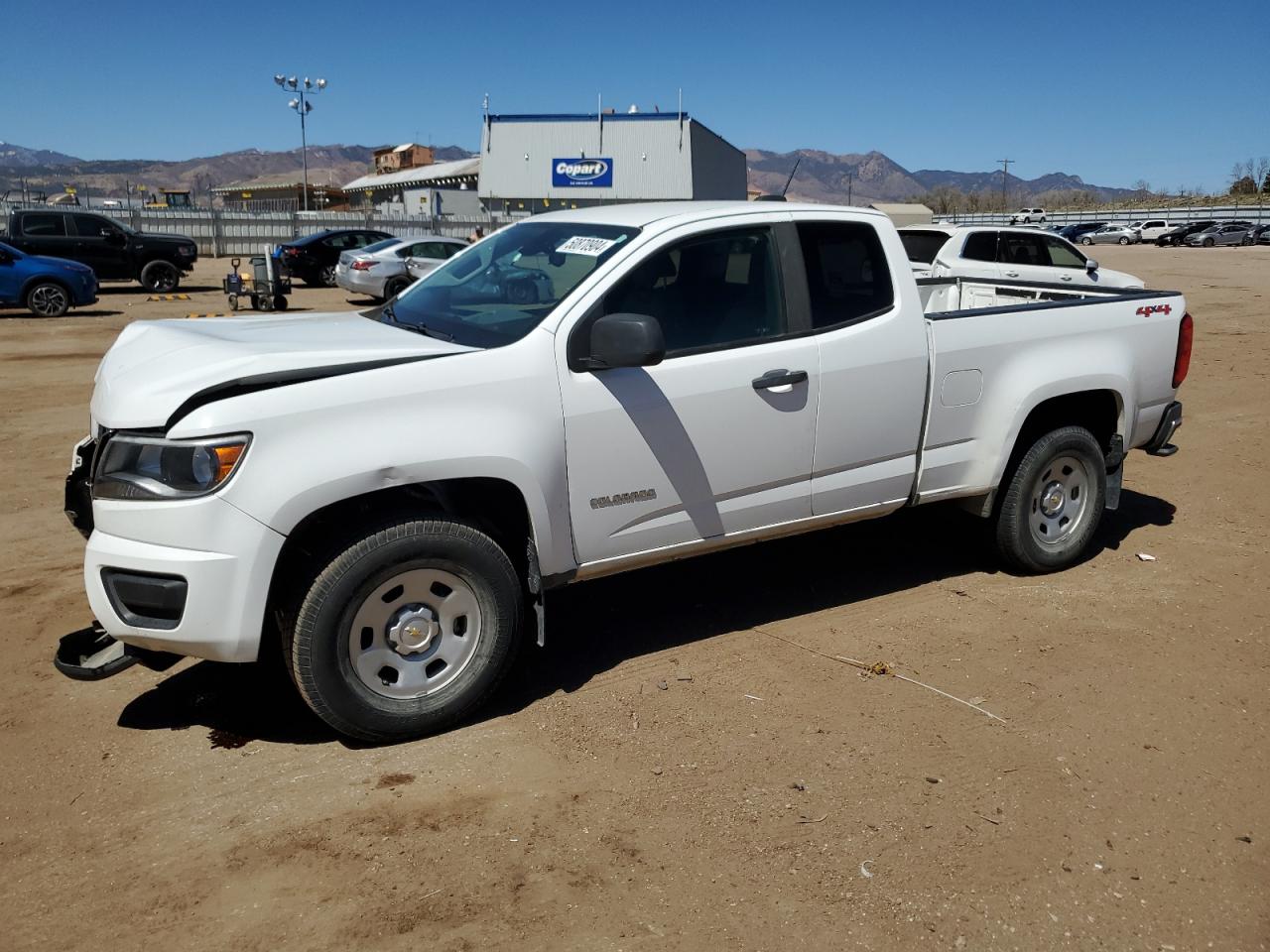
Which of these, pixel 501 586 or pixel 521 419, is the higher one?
pixel 521 419

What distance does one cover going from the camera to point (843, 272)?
4844mm

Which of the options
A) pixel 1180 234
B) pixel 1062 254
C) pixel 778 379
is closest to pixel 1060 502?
pixel 778 379

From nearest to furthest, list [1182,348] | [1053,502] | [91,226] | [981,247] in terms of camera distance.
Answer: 1. [1053,502]
2. [1182,348]
3. [981,247]
4. [91,226]

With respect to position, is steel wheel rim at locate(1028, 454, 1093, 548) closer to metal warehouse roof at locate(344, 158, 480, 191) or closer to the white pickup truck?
the white pickup truck

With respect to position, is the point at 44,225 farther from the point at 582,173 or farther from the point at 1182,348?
the point at 582,173

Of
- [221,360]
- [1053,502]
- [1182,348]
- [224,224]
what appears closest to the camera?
[221,360]

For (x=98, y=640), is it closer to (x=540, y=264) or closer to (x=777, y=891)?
(x=540, y=264)

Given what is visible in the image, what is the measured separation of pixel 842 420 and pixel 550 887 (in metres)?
2.47

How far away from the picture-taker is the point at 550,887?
10.3ft

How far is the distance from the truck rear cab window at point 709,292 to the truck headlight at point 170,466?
154 centimetres

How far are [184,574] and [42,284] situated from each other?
17.2 metres

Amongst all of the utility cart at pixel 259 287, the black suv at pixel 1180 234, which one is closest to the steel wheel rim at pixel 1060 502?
the utility cart at pixel 259 287

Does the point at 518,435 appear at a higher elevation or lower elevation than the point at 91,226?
lower

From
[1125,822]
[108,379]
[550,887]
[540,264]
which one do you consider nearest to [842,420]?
[540,264]
